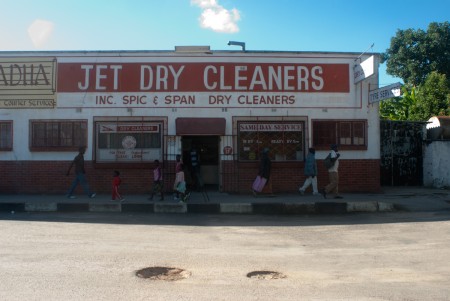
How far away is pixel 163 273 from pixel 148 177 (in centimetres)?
814

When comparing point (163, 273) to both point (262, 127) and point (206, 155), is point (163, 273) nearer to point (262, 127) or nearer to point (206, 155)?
point (262, 127)

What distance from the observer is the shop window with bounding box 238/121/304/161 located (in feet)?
46.0

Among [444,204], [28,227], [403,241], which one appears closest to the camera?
[403,241]

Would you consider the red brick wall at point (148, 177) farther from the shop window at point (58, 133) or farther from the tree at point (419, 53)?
the tree at point (419, 53)

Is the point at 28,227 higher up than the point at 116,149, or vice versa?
the point at 116,149

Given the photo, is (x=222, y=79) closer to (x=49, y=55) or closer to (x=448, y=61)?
(x=49, y=55)

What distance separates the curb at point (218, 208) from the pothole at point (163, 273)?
5585 mm

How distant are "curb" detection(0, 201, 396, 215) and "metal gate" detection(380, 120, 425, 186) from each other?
4.95 m

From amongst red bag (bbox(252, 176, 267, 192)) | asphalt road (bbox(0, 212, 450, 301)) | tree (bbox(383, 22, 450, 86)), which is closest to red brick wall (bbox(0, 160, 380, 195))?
red bag (bbox(252, 176, 267, 192))

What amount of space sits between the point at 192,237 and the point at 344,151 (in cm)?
741

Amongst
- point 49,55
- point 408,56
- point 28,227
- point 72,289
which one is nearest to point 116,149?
point 49,55

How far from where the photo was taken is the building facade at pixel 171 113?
45.5 feet

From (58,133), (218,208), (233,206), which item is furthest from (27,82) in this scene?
(233,206)

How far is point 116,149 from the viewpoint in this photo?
46.0ft
